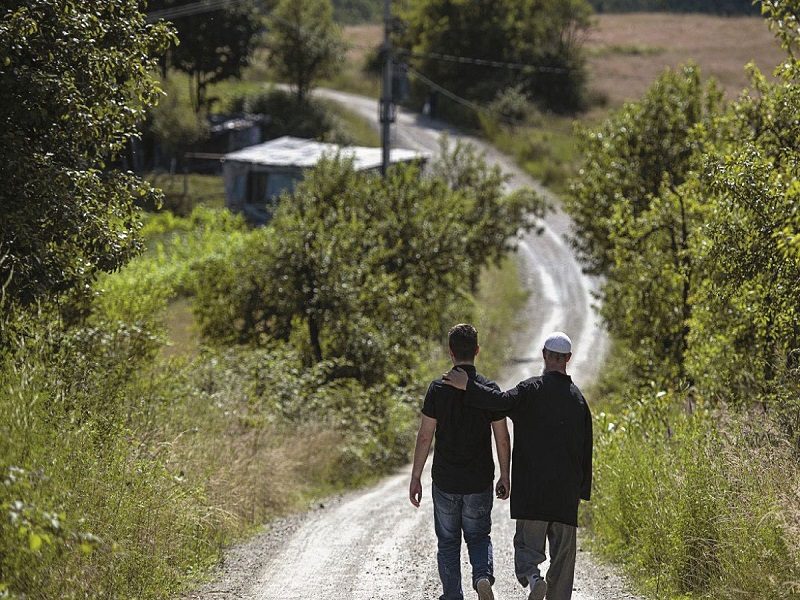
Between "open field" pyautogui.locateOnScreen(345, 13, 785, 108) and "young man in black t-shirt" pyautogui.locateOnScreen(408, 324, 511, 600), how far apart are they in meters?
59.2

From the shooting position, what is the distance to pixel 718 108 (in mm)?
25375

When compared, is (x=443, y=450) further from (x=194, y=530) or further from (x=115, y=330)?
(x=115, y=330)

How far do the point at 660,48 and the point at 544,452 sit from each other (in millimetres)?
86391

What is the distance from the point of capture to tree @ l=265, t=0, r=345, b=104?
6462 cm

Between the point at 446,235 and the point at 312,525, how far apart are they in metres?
15.1

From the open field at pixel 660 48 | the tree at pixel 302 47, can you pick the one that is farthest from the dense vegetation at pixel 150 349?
the open field at pixel 660 48

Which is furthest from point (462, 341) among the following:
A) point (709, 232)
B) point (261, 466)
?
point (261, 466)

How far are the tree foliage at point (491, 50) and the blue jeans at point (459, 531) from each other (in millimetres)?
65671

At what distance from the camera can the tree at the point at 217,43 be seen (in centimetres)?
5097

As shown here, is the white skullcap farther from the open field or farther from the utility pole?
the open field

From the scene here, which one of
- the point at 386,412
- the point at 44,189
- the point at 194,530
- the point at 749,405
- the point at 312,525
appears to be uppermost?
the point at 44,189

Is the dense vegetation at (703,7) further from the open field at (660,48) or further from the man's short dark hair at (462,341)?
the man's short dark hair at (462,341)

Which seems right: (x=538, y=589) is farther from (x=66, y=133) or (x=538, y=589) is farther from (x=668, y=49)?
(x=668, y=49)

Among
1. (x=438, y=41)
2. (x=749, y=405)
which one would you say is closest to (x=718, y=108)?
(x=749, y=405)
